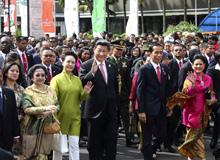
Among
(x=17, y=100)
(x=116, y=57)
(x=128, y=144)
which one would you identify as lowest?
(x=128, y=144)

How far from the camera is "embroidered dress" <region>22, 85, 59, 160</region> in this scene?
638 cm

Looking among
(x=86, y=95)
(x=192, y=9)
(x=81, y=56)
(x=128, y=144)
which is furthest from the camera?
(x=192, y=9)

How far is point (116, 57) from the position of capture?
9539 mm

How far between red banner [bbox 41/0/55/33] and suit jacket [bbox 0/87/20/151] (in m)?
15.0

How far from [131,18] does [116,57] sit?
12501mm

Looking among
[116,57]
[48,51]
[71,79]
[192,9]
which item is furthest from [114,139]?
[192,9]

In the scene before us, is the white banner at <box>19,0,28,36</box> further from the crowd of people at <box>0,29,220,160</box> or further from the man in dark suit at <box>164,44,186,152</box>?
the crowd of people at <box>0,29,220,160</box>

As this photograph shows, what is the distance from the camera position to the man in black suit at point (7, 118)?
228 inches

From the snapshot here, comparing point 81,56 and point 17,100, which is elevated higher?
point 81,56

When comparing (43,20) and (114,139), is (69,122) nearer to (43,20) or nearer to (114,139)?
(114,139)

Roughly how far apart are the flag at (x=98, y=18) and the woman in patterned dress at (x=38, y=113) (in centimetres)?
1346

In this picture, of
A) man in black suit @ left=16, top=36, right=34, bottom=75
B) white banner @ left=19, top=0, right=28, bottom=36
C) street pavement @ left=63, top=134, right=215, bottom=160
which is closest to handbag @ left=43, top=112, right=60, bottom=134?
street pavement @ left=63, top=134, right=215, bottom=160

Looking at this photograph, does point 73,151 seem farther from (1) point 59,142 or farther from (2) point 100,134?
(2) point 100,134

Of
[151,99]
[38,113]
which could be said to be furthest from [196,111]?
[38,113]
